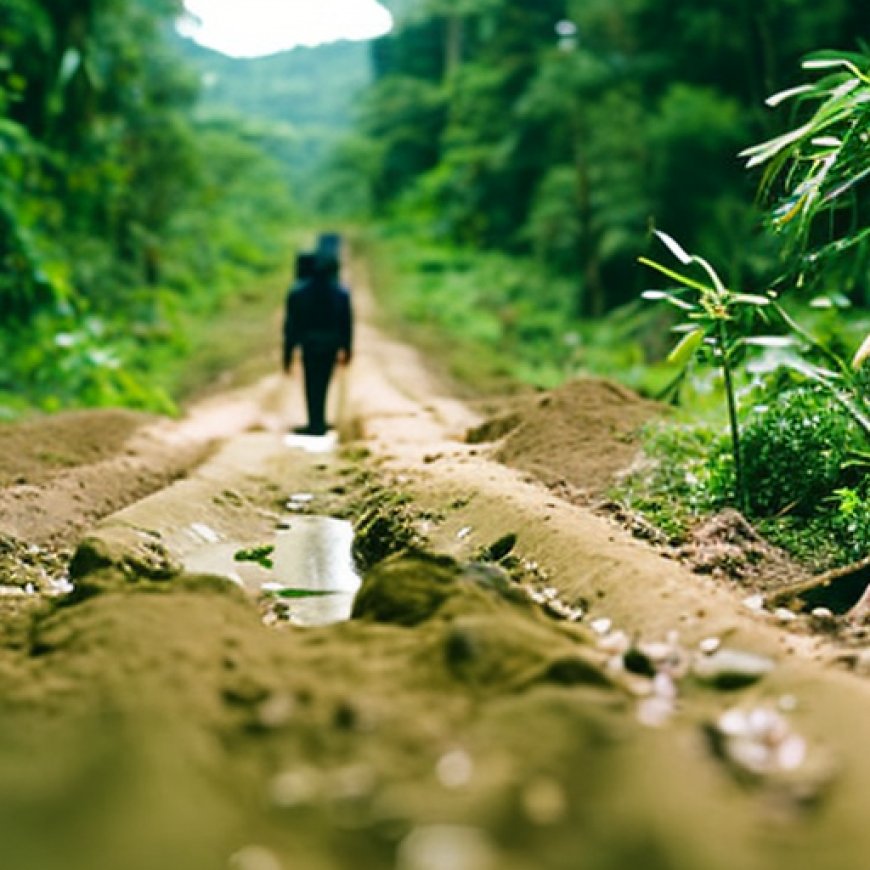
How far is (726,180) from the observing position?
14.7 metres

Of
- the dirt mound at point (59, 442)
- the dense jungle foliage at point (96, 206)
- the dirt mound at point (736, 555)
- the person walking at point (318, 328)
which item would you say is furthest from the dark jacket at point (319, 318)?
the dirt mound at point (736, 555)

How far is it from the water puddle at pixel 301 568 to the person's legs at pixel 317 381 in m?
3.55

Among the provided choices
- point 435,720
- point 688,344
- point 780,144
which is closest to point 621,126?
point 780,144

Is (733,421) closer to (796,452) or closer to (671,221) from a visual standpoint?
(796,452)

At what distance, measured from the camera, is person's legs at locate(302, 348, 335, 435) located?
9.30 metres

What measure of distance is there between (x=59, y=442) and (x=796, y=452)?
4.82 m

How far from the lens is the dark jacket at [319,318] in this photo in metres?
9.21

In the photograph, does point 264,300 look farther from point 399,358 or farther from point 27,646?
point 27,646

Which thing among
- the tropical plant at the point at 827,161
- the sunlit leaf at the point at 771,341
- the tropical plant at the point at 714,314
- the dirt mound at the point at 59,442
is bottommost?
the dirt mound at the point at 59,442

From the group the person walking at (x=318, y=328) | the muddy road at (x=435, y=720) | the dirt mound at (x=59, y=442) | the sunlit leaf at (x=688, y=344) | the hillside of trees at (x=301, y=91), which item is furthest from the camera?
the hillside of trees at (x=301, y=91)

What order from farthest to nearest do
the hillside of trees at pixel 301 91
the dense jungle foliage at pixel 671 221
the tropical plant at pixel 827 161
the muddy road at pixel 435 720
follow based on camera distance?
the hillside of trees at pixel 301 91, the dense jungle foliage at pixel 671 221, the tropical plant at pixel 827 161, the muddy road at pixel 435 720

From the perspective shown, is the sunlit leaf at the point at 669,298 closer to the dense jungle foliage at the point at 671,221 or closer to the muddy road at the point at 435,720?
the dense jungle foliage at the point at 671,221

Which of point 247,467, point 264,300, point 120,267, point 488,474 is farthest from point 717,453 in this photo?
point 264,300

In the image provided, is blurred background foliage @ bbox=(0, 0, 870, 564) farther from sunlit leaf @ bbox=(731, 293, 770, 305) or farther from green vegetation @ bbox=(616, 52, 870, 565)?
sunlit leaf @ bbox=(731, 293, 770, 305)
